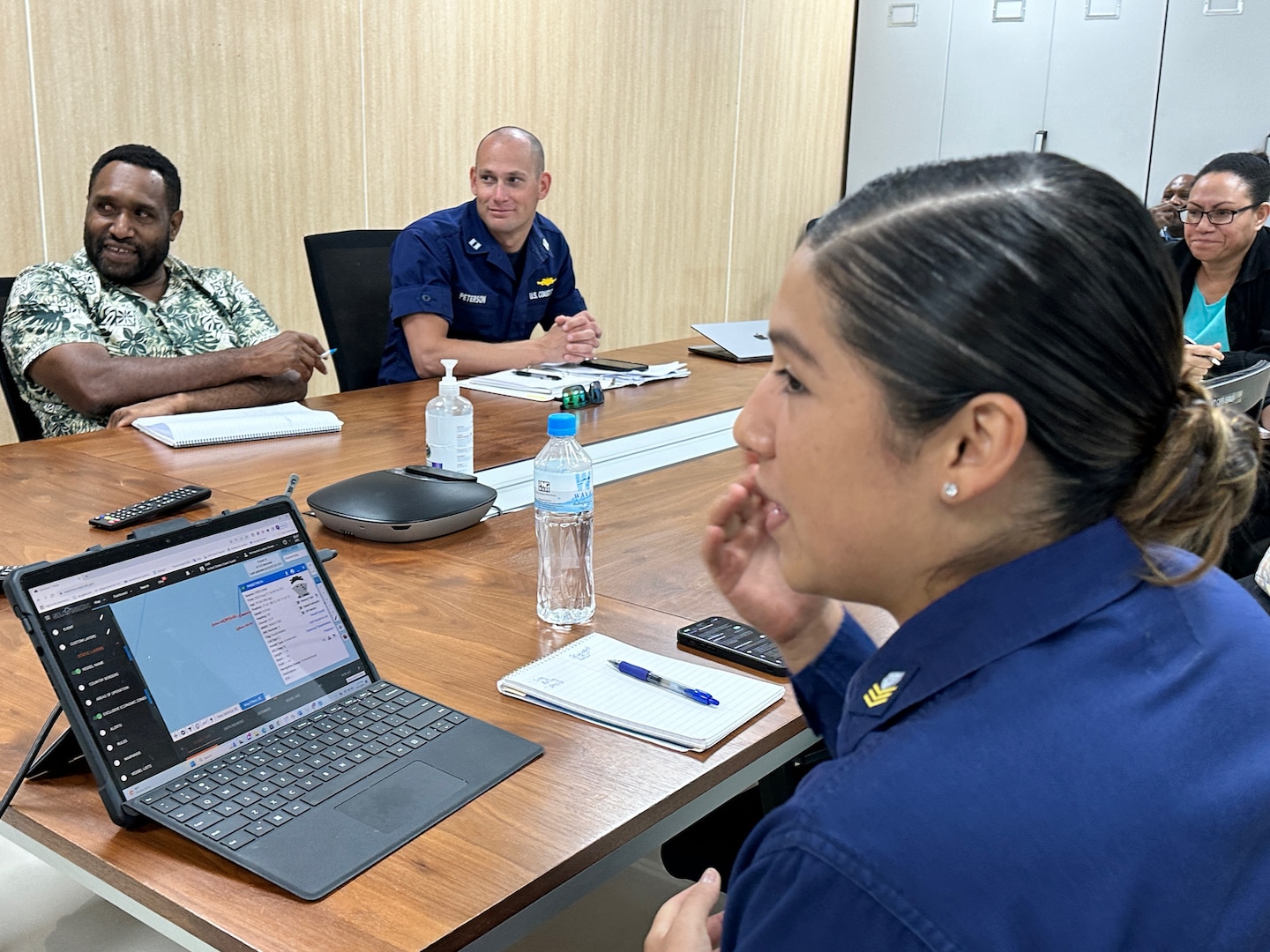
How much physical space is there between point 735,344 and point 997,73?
3492mm

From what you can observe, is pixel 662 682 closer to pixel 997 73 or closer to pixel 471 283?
pixel 471 283

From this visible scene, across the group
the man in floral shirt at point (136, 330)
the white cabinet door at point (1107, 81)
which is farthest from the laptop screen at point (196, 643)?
the white cabinet door at point (1107, 81)

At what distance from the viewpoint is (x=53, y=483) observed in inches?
74.0

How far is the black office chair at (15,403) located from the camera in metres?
2.46

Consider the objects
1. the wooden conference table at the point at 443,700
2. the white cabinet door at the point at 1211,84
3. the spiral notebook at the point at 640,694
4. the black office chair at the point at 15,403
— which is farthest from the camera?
the white cabinet door at the point at 1211,84

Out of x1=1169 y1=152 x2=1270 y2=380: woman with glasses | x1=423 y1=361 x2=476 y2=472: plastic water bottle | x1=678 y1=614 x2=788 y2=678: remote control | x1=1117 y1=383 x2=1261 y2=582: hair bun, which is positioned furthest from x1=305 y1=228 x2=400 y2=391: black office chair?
x1=1117 y1=383 x2=1261 y2=582: hair bun

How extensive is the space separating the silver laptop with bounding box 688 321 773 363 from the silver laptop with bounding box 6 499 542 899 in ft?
7.39

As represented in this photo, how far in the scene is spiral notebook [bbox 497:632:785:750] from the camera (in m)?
1.14

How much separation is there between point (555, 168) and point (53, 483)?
3.59 meters

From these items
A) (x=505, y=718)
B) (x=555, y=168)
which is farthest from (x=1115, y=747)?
Answer: (x=555, y=168)

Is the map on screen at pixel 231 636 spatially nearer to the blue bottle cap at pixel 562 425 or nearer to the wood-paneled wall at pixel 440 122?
the blue bottle cap at pixel 562 425

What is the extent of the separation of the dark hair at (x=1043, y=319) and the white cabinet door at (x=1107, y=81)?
5.41 m

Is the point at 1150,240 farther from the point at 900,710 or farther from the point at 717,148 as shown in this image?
the point at 717,148

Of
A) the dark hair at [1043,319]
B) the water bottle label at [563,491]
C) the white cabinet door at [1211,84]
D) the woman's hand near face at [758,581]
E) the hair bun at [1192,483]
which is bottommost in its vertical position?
the water bottle label at [563,491]
